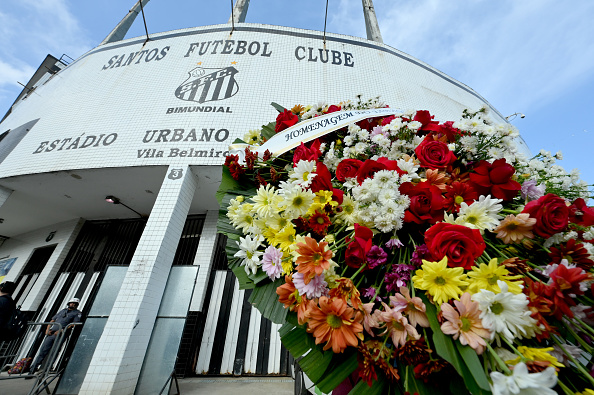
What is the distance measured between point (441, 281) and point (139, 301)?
333cm

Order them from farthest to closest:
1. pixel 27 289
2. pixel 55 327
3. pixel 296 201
→ pixel 27 289 < pixel 55 327 < pixel 296 201

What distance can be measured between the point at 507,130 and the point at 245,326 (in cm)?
423

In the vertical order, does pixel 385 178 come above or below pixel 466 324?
above

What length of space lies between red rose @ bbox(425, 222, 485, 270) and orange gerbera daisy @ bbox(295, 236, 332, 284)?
0.20 m

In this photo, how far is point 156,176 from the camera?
13.1ft

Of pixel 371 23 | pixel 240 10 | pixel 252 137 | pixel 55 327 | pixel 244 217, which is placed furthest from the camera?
pixel 371 23

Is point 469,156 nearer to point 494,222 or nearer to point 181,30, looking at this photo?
point 494,222

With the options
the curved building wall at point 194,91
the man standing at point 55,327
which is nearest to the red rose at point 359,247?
the curved building wall at point 194,91

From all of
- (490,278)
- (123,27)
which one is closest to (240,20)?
(123,27)

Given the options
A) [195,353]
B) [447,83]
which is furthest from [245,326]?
[447,83]

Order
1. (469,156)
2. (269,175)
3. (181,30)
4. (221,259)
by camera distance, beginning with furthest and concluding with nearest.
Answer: (181,30)
(221,259)
(269,175)
(469,156)

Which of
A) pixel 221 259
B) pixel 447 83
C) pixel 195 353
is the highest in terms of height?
pixel 447 83

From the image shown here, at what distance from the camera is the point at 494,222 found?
529 millimetres

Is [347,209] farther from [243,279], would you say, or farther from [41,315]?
[41,315]
